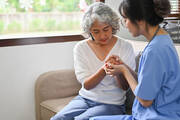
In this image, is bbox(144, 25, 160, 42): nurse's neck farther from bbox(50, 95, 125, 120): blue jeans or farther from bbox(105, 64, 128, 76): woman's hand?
bbox(50, 95, 125, 120): blue jeans

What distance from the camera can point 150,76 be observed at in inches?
56.8

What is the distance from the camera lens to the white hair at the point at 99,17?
6.64ft

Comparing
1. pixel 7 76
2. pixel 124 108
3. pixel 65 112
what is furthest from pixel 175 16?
pixel 7 76

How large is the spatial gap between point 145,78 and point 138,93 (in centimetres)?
9

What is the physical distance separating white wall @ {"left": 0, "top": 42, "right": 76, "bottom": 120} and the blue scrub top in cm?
134

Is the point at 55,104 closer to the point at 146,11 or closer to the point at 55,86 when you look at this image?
the point at 55,86

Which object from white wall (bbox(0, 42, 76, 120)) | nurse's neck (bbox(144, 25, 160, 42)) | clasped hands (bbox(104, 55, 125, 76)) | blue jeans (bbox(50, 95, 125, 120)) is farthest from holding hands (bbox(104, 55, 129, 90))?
white wall (bbox(0, 42, 76, 120))

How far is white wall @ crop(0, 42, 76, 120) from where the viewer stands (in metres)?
2.53

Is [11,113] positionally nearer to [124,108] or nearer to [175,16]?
[124,108]

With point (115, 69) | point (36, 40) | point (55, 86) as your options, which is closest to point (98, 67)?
point (115, 69)

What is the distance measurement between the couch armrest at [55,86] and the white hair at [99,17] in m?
0.61

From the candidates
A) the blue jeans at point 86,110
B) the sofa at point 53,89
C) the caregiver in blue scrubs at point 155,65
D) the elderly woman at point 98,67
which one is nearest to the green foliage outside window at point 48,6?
the sofa at point 53,89

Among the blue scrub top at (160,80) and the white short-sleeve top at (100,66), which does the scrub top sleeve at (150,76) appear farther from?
the white short-sleeve top at (100,66)

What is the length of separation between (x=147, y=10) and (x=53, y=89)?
4.26ft
